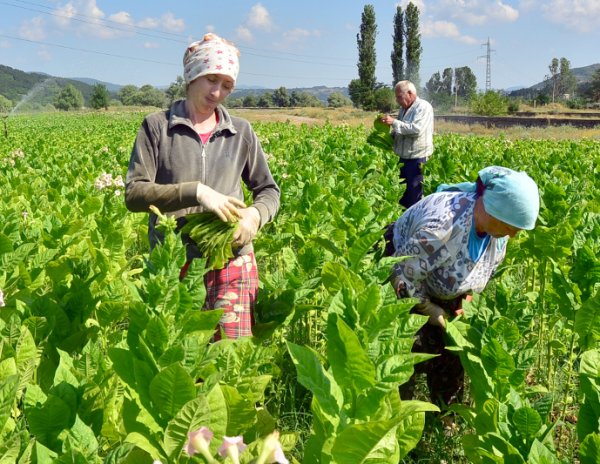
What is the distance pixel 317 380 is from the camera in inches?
68.7

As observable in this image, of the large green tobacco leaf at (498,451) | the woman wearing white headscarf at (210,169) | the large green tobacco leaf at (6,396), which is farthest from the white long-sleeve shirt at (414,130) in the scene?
the large green tobacco leaf at (6,396)

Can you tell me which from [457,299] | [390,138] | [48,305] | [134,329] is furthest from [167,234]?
[390,138]

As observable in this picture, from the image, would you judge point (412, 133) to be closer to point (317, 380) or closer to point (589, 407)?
point (589, 407)

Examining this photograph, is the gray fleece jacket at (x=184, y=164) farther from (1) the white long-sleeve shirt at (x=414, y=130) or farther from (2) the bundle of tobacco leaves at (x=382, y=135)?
(2) the bundle of tobacco leaves at (x=382, y=135)

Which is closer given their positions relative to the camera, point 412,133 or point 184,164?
→ point 184,164

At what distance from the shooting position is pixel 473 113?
204 ft

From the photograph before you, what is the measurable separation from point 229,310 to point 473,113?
62.7 metres

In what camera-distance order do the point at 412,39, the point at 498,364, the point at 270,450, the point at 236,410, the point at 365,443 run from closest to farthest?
the point at 270,450 → the point at 365,443 → the point at 236,410 → the point at 498,364 → the point at 412,39

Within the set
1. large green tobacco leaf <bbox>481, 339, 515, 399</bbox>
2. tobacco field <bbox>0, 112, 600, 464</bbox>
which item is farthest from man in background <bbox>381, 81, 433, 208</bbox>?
large green tobacco leaf <bbox>481, 339, 515, 399</bbox>

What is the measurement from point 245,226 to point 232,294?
419 millimetres

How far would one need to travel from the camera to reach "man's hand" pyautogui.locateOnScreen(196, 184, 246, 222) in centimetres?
273

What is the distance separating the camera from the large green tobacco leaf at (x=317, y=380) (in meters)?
1.74

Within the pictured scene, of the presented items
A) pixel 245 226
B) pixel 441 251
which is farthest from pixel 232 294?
pixel 441 251

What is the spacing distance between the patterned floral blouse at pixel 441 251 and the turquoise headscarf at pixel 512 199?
0.71ft
